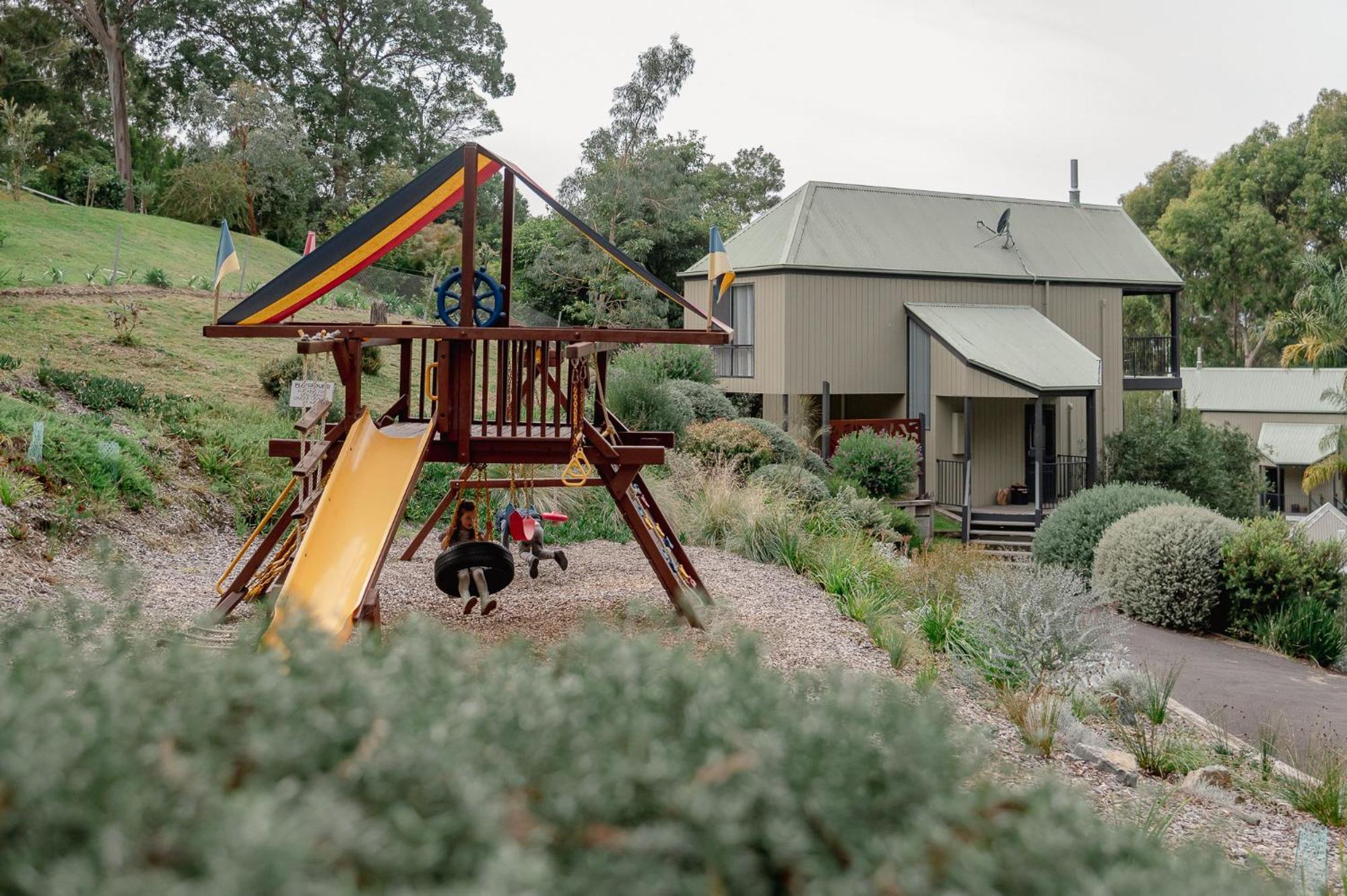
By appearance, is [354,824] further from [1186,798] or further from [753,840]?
[1186,798]

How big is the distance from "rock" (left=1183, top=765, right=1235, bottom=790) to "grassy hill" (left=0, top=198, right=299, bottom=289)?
60.1 feet

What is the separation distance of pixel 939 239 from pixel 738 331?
5324 millimetres

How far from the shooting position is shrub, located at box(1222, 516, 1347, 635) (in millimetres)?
12805

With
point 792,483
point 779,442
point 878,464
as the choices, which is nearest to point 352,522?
point 792,483

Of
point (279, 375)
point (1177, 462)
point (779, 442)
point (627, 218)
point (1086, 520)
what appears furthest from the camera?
point (627, 218)

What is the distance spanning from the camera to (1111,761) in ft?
19.6

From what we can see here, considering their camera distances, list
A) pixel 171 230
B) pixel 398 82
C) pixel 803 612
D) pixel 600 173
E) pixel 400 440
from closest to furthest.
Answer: pixel 400 440 → pixel 803 612 → pixel 171 230 → pixel 600 173 → pixel 398 82

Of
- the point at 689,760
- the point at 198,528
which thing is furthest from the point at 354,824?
the point at 198,528

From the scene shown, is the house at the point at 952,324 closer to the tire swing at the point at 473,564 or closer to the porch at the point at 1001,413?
the porch at the point at 1001,413

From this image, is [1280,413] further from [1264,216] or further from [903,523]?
[903,523]

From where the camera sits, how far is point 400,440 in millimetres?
6754

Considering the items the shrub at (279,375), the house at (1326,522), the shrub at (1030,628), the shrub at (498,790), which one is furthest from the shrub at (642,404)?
the shrub at (498,790)

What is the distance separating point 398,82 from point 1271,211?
119 ft

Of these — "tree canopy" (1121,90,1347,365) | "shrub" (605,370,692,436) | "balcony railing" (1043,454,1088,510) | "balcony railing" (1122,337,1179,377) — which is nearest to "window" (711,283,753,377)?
"balcony railing" (1043,454,1088,510)
